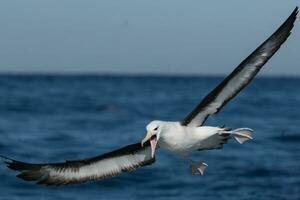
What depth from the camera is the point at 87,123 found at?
42.3 m

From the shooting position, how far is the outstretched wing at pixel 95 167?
12.5 metres

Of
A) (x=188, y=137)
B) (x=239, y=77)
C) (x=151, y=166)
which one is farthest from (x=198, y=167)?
(x=151, y=166)

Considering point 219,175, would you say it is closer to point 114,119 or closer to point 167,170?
point 167,170

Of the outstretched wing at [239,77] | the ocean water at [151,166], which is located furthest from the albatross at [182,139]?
the ocean water at [151,166]

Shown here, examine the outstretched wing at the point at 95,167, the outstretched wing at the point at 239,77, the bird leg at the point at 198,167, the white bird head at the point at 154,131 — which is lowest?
the bird leg at the point at 198,167

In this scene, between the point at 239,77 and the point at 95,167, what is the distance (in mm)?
2625

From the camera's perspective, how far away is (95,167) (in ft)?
42.1

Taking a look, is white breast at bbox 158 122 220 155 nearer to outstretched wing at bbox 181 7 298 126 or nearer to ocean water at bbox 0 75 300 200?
outstretched wing at bbox 181 7 298 126

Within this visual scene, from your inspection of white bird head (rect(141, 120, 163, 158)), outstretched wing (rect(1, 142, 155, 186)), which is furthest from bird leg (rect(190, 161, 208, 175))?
white bird head (rect(141, 120, 163, 158))

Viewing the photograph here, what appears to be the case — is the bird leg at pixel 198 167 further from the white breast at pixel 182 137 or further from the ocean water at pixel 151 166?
the ocean water at pixel 151 166

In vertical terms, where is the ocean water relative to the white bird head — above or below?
above

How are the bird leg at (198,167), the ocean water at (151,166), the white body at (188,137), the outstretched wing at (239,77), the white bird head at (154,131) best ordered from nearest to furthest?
1. the white bird head at (154,131)
2. the white body at (188,137)
3. the outstretched wing at (239,77)
4. the bird leg at (198,167)
5. the ocean water at (151,166)

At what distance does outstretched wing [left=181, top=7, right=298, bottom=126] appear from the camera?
11.8m

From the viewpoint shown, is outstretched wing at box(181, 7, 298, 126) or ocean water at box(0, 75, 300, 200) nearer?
outstretched wing at box(181, 7, 298, 126)
